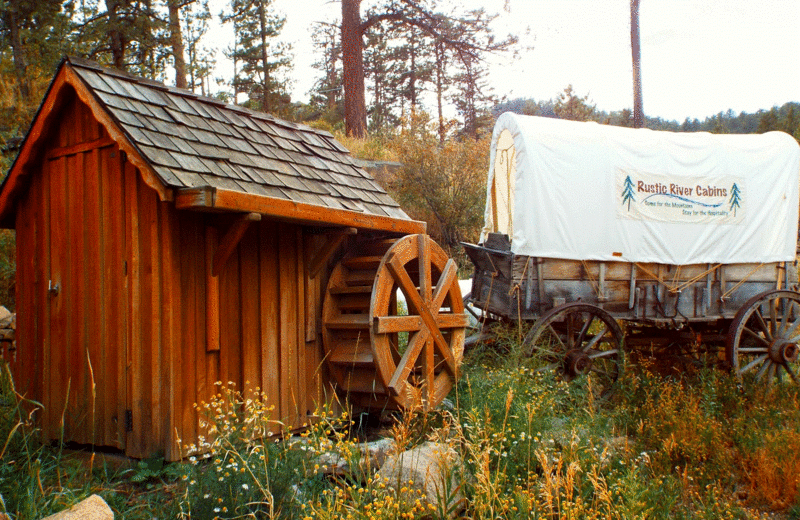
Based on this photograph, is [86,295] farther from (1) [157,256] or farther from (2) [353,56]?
(2) [353,56]

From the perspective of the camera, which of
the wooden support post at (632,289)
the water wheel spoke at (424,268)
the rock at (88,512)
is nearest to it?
the rock at (88,512)

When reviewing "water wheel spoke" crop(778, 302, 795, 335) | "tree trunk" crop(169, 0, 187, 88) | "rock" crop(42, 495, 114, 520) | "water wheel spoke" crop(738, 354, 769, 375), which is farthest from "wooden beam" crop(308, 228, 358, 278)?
"tree trunk" crop(169, 0, 187, 88)

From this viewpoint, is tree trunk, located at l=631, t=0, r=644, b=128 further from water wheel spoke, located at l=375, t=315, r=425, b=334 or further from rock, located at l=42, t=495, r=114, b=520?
rock, located at l=42, t=495, r=114, b=520

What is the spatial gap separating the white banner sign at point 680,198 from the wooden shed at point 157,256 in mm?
3111

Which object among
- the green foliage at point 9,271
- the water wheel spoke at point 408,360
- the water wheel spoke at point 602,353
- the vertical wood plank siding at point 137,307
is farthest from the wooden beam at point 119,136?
the green foliage at point 9,271

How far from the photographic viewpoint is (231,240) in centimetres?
445

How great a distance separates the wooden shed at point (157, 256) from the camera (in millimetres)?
4355

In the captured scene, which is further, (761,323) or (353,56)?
(353,56)

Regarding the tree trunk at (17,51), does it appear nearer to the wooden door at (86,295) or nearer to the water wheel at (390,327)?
the wooden door at (86,295)

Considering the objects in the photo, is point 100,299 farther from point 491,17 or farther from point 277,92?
point 277,92

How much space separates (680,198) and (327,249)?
184 inches

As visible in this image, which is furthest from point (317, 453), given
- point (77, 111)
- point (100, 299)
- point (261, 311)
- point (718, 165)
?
point (718, 165)

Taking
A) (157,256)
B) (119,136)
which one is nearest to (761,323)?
(157,256)

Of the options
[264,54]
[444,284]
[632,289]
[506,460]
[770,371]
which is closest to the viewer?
[506,460]
